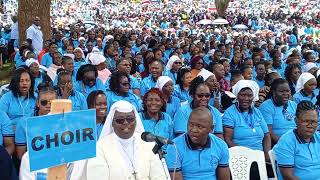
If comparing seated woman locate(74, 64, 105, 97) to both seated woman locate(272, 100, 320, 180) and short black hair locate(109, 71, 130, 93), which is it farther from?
seated woman locate(272, 100, 320, 180)

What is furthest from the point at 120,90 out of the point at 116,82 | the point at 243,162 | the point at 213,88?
the point at 243,162

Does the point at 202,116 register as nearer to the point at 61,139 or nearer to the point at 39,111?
the point at 61,139

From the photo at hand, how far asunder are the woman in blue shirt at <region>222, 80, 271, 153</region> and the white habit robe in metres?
1.90

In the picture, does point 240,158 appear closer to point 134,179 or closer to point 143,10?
point 134,179

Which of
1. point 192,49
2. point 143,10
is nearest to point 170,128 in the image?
point 192,49

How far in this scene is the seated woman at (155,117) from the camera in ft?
16.7

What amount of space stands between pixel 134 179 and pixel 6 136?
1.81 m

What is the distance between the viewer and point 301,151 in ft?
14.3

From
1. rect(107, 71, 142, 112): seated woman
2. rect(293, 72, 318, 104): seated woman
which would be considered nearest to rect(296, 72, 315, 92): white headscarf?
rect(293, 72, 318, 104): seated woman

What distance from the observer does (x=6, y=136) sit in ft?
15.8

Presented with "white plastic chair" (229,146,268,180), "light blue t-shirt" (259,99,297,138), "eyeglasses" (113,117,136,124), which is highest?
"eyeglasses" (113,117,136,124)

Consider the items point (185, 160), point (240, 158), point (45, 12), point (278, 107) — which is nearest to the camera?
point (185, 160)

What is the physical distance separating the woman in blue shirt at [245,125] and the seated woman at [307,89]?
134 centimetres

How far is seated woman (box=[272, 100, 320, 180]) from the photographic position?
14.2ft
